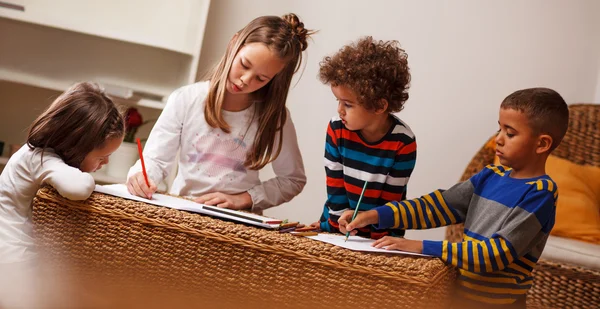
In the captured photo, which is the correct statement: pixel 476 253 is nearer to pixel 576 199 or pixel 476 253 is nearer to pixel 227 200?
pixel 227 200

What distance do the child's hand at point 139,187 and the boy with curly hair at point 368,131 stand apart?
49 cm

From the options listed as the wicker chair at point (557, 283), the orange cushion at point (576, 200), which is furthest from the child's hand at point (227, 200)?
the orange cushion at point (576, 200)

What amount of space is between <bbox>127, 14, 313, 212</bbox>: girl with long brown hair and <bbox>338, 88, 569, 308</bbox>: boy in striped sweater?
0.46m

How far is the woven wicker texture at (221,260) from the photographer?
3.52ft

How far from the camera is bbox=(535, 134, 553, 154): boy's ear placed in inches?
Result: 53.7

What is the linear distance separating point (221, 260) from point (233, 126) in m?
0.71

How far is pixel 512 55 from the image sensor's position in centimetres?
298

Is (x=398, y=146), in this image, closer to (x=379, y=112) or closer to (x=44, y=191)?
(x=379, y=112)

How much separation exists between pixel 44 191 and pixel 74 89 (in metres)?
0.29

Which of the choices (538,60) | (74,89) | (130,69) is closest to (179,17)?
(130,69)

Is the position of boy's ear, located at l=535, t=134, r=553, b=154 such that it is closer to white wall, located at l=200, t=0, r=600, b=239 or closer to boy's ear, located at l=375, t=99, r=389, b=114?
boy's ear, located at l=375, t=99, r=389, b=114

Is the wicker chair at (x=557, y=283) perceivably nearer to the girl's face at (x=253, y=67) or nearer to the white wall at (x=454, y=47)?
the white wall at (x=454, y=47)

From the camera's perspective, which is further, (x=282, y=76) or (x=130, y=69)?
(x=130, y=69)

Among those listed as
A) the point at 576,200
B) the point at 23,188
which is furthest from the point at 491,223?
the point at 576,200
